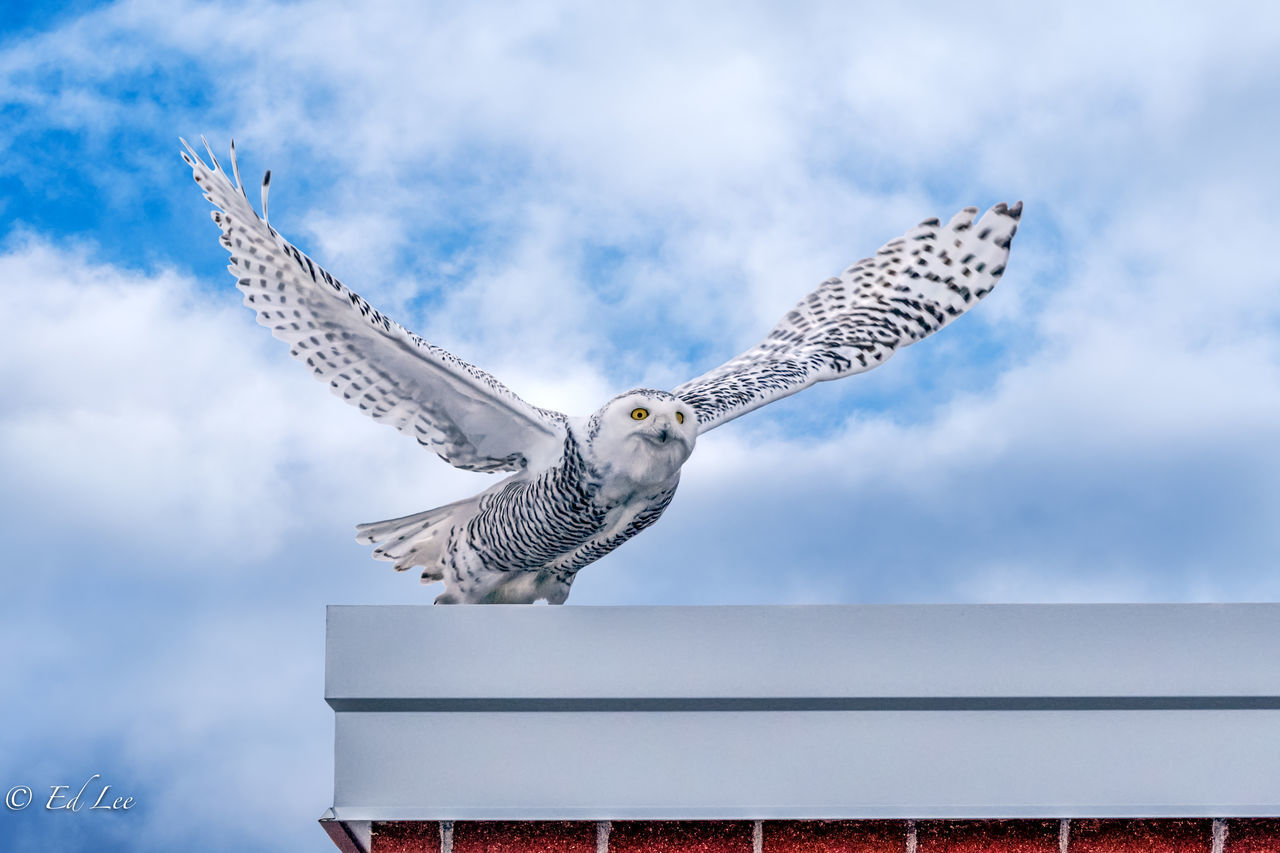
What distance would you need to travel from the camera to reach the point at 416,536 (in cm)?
289

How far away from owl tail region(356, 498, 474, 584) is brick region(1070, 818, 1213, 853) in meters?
1.49

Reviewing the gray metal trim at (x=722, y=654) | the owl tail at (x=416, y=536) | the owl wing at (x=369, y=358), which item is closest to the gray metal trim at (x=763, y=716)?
the gray metal trim at (x=722, y=654)

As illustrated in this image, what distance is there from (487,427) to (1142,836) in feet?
5.09

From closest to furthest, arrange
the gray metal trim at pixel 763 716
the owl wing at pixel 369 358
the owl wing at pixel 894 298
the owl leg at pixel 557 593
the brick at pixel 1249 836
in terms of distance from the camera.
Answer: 1. the gray metal trim at pixel 763 716
2. the brick at pixel 1249 836
3. the owl wing at pixel 369 358
4. the owl leg at pixel 557 593
5. the owl wing at pixel 894 298

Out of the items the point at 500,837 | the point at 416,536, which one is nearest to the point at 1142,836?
the point at 500,837

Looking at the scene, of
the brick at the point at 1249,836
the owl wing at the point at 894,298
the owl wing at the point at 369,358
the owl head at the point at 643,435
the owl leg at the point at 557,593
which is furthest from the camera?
the owl wing at the point at 894,298

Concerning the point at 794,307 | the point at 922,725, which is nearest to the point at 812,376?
the point at 794,307

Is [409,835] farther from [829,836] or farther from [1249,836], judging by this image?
[1249,836]

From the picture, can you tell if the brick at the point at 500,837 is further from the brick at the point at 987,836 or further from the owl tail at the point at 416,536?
the owl tail at the point at 416,536

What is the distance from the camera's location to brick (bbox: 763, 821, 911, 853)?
2115 millimetres

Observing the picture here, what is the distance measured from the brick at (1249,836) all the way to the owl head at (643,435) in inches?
48.2

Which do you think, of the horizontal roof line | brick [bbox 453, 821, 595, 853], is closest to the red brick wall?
brick [bbox 453, 821, 595, 853]

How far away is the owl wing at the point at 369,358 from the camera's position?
2.54m

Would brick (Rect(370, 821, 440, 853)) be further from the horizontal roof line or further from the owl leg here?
the owl leg
